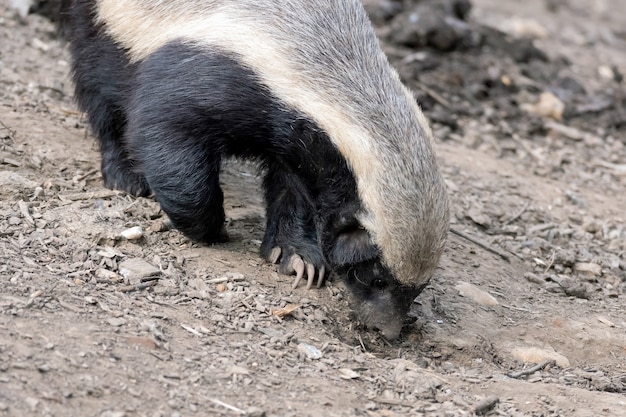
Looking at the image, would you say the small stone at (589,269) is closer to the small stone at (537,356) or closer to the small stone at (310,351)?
the small stone at (537,356)

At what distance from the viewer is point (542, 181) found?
918 cm

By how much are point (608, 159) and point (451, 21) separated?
2.74 m

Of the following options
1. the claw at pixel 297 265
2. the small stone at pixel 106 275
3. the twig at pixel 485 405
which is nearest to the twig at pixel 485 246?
the claw at pixel 297 265

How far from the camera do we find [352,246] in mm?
5727

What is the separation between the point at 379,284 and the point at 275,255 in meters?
1.02

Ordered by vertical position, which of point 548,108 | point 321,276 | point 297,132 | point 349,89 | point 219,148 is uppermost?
point 349,89

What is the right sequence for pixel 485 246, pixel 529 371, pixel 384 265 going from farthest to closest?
pixel 485 246, pixel 529 371, pixel 384 265

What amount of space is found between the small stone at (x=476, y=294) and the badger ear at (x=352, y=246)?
1.29m

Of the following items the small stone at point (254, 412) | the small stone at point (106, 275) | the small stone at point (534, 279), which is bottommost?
the small stone at point (534, 279)

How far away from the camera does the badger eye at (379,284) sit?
5.70 meters

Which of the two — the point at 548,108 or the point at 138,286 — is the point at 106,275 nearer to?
the point at 138,286

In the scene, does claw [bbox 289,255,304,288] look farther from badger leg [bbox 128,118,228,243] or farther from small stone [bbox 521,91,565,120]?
small stone [bbox 521,91,565,120]

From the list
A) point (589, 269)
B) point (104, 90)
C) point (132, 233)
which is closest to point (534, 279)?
point (589, 269)

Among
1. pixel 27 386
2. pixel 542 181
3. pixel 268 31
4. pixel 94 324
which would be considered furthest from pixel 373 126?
pixel 542 181
